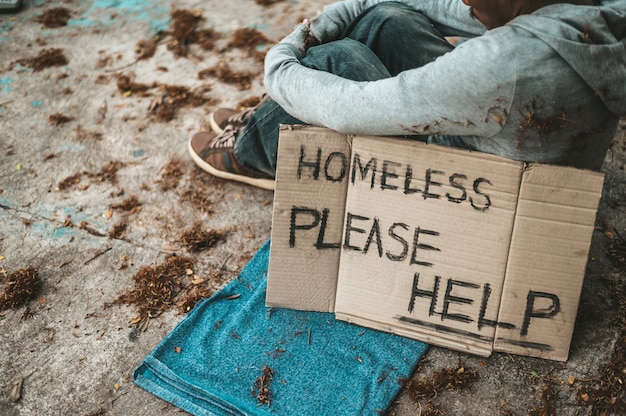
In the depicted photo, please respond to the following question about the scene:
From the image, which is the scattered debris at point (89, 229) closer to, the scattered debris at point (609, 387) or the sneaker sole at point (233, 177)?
the sneaker sole at point (233, 177)

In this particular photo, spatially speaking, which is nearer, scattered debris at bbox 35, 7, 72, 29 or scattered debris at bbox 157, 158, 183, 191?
scattered debris at bbox 157, 158, 183, 191

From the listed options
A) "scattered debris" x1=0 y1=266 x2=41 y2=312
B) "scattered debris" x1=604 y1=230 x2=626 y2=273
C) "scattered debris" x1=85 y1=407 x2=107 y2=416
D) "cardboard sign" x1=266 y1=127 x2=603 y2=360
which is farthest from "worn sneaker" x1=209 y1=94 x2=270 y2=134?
"scattered debris" x1=604 y1=230 x2=626 y2=273

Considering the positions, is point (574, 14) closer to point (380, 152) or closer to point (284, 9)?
point (380, 152)

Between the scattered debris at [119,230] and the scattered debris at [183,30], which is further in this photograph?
the scattered debris at [183,30]

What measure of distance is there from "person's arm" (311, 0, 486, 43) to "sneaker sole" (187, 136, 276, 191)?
56 centimetres

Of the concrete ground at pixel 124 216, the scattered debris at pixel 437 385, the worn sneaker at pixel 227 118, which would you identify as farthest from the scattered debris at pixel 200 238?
the scattered debris at pixel 437 385

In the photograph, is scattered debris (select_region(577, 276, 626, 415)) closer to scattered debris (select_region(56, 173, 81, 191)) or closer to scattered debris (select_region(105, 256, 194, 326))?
scattered debris (select_region(105, 256, 194, 326))

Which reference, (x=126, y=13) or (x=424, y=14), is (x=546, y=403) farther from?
(x=126, y=13)

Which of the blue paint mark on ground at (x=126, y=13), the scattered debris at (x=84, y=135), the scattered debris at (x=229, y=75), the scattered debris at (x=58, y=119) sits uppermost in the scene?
the blue paint mark on ground at (x=126, y=13)

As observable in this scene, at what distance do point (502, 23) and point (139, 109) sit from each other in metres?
1.75

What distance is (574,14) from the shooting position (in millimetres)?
1207

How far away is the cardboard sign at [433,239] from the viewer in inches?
56.5

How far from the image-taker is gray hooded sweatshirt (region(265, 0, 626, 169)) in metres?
1.18

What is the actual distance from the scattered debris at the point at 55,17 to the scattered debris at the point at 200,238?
1.91 meters
